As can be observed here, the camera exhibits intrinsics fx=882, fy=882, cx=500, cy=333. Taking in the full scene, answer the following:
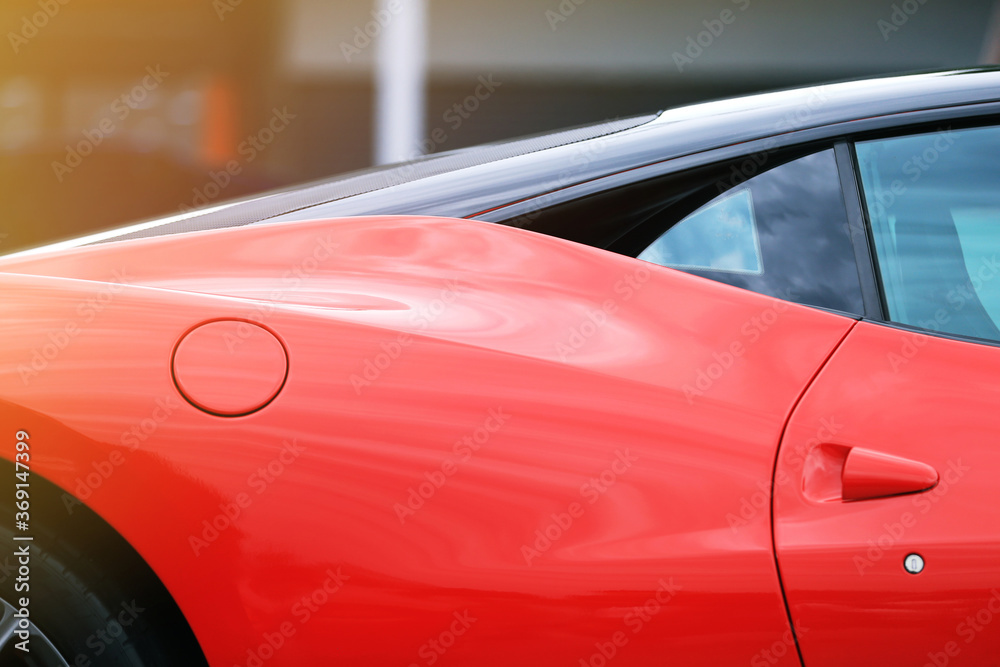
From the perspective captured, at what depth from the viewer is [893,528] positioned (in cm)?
110

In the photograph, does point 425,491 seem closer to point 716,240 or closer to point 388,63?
point 716,240

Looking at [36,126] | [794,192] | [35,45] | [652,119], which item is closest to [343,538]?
[794,192]

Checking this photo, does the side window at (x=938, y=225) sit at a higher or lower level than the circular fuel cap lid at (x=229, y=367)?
higher

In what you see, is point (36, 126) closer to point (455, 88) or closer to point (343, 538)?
point (455, 88)

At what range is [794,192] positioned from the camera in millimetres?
1272

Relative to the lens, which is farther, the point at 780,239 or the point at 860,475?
the point at 780,239

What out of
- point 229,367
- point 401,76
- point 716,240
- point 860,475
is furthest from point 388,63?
point 860,475

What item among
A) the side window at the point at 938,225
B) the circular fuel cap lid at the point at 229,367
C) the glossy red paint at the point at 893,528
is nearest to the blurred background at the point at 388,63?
the side window at the point at 938,225

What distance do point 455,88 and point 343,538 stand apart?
7.51 metres

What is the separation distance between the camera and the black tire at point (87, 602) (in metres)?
1.11

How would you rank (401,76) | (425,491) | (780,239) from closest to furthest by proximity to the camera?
(425,491), (780,239), (401,76)

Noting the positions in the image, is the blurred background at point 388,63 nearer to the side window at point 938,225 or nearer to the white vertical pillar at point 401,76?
the white vertical pillar at point 401,76

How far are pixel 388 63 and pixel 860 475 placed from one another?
7.39 meters

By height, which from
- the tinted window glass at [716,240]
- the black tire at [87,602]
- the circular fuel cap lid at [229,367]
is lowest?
the black tire at [87,602]
